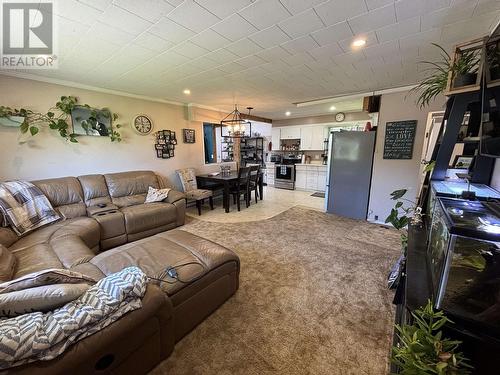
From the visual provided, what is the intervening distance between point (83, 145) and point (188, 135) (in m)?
2.06

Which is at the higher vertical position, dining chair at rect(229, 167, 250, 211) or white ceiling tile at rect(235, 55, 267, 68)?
white ceiling tile at rect(235, 55, 267, 68)

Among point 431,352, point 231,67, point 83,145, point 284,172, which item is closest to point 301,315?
point 431,352

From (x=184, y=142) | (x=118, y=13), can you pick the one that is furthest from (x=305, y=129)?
(x=118, y=13)

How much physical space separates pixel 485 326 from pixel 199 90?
162 inches

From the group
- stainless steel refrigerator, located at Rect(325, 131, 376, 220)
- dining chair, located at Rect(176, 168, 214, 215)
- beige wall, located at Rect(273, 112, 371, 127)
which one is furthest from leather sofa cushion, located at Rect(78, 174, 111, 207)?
beige wall, located at Rect(273, 112, 371, 127)

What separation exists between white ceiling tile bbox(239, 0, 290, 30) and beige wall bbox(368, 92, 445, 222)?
9.44ft

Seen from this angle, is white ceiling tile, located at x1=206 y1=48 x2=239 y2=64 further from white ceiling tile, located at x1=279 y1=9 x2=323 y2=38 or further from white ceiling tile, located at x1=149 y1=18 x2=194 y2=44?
white ceiling tile, located at x1=279 y1=9 x2=323 y2=38

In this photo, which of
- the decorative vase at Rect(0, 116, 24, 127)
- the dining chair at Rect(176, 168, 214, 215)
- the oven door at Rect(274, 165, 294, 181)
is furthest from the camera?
the oven door at Rect(274, 165, 294, 181)

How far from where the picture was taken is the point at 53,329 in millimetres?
844

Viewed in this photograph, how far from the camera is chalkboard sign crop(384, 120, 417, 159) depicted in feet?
11.0

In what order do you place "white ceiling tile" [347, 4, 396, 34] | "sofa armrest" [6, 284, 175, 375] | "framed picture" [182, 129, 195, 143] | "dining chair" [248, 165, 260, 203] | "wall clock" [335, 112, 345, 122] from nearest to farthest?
"sofa armrest" [6, 284, 175, 375] → "white ceiling tile" [347, 4, 396, 34] → "framed picture" [182, 129, 195, 143] → "dining chair" [248, 165, 260, 203] → "wall clock" [335, 112, 345, 122]

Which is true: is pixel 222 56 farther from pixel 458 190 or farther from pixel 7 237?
pixel 7 237

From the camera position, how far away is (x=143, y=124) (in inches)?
161

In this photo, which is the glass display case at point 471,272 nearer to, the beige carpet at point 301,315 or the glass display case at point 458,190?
the glass display case at point 458,190
